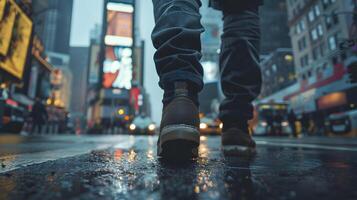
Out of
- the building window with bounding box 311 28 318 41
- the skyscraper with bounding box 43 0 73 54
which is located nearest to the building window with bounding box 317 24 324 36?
the building window with bounding box 311 28 318 41

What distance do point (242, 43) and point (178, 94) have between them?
577 mm

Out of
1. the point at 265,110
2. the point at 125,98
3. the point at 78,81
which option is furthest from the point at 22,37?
the point at 78,81

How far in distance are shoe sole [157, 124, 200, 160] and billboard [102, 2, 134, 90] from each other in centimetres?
3838

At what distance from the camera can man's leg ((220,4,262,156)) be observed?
1.16 meters

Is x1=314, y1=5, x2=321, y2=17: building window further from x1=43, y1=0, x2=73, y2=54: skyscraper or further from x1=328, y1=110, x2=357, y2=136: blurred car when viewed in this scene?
x1=43, y1=0, x2=73, y2=54: skyscraper

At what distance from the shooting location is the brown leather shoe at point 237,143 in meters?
1.03

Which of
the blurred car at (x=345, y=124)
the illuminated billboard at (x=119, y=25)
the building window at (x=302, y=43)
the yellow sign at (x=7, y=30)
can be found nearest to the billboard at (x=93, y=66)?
the illuminated billboard at (x=119, y=25)

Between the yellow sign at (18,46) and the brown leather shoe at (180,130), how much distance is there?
936 centimetres

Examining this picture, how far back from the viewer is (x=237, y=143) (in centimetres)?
107

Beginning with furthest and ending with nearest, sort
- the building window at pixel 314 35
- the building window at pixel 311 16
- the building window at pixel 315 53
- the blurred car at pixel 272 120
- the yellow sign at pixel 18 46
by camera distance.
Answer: the building window at pixel 311 16
the building window at pixel 314 35
the building window at pixel 315 53
the blurred car at pixel 272 120
the yellow sign at pixel 18 46

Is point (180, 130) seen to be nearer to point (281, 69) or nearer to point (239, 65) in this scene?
point (239, 65)

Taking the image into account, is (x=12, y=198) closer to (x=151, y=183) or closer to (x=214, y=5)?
(x=151, y=183)

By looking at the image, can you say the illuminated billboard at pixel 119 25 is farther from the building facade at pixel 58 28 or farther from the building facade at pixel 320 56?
the building facade at pixel 58 28

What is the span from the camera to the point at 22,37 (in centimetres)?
956
